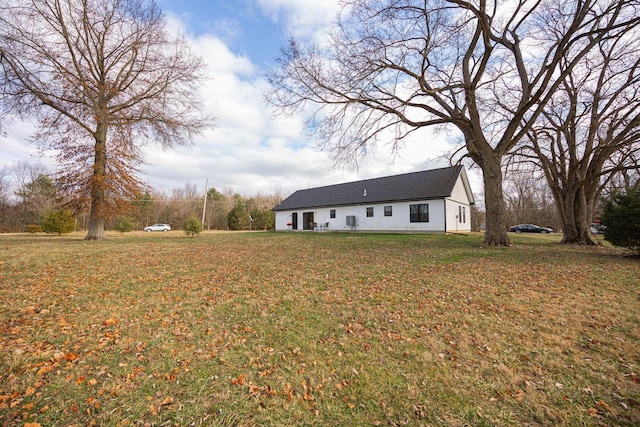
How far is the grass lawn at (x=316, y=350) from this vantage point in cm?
240

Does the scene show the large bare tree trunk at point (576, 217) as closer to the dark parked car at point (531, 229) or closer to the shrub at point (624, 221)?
the shrub at point (624, 221)

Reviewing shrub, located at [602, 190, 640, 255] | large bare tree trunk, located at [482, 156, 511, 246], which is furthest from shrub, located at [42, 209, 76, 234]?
shrub, located at [602, 190, 640, 255]

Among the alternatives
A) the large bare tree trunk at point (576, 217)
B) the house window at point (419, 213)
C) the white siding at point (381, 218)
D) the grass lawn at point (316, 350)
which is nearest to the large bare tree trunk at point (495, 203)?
the grass lawn at point (316, 350)

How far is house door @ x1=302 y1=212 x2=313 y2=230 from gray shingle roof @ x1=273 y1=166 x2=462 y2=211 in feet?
2.85

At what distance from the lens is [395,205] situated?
22297 millimetres

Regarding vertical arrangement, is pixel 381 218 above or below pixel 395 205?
below

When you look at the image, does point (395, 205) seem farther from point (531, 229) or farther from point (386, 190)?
point (531, 229)

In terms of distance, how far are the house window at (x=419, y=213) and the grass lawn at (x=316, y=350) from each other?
46.6 ft

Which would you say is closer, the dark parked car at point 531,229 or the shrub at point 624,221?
the shrub at point 624,221

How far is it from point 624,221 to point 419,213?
12204mm

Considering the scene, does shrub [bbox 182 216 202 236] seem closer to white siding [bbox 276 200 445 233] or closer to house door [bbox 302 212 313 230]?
house door [bbox 302 212 313 230]

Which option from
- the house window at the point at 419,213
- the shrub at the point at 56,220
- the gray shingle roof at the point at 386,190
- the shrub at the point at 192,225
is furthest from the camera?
the gray shingle roof at the point at 386,190

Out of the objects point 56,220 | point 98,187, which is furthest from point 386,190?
point 56,220

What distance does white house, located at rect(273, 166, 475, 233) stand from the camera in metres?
20.3
